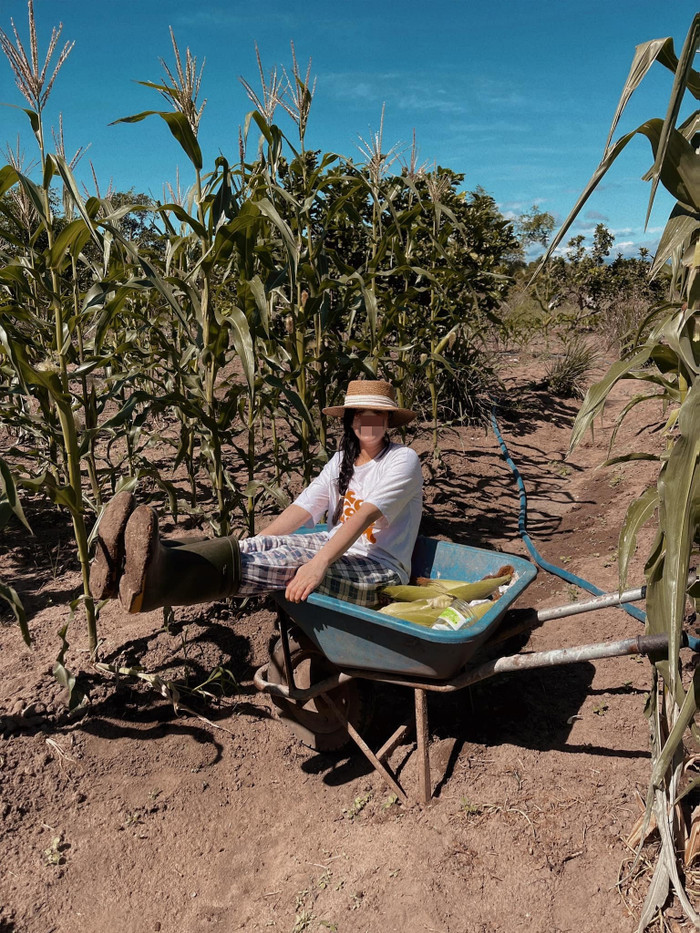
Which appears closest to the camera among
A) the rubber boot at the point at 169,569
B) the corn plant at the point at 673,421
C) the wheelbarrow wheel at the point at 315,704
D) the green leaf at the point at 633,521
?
the corn plant at the point at 673,421

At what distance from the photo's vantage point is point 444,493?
16.0ft

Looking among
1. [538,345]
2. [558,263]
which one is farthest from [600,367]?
[558,263]

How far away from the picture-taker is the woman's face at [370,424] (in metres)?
2.71

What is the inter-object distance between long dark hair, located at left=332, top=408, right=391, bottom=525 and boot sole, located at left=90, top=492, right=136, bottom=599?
888mm

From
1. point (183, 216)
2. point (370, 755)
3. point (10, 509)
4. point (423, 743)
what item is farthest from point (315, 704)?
point (183, 216)

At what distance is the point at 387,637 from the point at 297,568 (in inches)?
18.8

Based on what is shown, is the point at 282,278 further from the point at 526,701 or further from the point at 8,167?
the point at 526,701

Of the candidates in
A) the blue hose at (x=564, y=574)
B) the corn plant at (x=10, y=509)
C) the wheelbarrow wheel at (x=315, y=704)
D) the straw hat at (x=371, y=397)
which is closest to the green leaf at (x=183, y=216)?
the straw hat at (x=371, y=397)

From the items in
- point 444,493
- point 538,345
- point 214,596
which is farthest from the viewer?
point 538,345

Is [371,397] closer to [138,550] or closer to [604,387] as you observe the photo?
[138,550]

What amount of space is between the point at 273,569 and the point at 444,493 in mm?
2688

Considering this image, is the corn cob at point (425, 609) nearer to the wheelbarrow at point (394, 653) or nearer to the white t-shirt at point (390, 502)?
the wheelbarrow at point (394, 653)

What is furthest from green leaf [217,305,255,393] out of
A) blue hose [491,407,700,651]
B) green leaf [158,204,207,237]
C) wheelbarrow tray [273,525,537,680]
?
blue hose [491,407,700,651]

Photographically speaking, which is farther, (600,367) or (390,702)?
(600,367)
